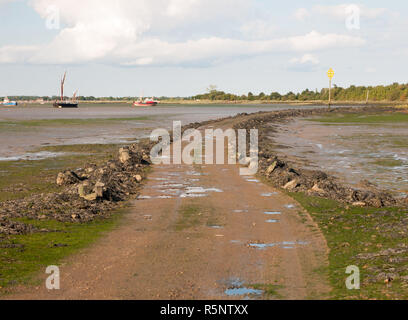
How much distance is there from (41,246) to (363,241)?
7.05 metres

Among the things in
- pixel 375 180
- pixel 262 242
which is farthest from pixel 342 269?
pixel 375 180

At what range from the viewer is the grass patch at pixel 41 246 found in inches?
368

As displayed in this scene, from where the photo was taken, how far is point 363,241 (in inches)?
455

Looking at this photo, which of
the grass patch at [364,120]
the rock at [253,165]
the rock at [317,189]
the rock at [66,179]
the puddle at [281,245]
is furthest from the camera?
the grass patch at [364,120]

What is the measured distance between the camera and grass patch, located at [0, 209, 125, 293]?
934cm

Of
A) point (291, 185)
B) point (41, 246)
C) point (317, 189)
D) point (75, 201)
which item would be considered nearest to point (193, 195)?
point (291, 185)

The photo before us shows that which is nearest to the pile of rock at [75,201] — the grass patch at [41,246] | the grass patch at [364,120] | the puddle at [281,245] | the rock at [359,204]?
the grass patch at [41,246]

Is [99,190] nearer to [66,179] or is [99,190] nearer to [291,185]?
[66,179]

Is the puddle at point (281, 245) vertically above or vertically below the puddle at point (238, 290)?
below

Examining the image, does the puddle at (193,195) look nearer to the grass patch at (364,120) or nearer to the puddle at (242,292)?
the puddle at (242,292)

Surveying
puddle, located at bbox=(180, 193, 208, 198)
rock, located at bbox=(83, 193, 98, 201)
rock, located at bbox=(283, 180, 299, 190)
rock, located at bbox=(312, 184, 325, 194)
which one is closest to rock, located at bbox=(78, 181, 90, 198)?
rock, located at bbox=(83, 193, 98, 201)

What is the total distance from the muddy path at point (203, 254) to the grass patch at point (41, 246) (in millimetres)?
394

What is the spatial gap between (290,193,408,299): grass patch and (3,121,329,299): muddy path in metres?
0.31

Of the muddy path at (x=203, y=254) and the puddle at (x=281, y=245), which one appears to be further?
the puddle at (x=281, y=245)
